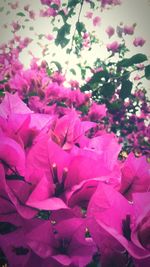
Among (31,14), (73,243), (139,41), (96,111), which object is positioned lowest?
(96,111)

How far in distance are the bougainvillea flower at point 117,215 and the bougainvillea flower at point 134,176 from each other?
0.17 feet

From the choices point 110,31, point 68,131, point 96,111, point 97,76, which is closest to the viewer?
point 68,131

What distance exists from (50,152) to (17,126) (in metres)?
0.07

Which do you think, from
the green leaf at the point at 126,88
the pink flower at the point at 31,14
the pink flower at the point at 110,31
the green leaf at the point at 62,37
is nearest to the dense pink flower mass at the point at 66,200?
the green leaf at the point at 126,88

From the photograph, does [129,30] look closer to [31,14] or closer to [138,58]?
[31,14]

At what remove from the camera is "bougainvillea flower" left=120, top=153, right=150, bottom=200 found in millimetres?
341

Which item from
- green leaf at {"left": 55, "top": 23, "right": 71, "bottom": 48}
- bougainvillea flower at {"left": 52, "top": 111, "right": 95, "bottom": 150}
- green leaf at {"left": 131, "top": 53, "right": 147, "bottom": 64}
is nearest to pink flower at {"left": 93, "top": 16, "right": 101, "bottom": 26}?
green leaf at {"left": 55, "top": 23, "right": 71, "bottom": 48}

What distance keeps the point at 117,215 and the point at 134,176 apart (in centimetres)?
7

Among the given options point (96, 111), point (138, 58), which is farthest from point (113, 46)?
point (138, 58)

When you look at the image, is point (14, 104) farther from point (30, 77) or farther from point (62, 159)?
point (30, 77)

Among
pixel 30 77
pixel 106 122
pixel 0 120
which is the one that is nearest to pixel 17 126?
pixel 0 120

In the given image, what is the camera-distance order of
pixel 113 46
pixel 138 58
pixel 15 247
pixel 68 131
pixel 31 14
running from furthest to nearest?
pixel 31 14, pixel 113 46, pixel 138 58, pixel 68 131, pixel 15 247

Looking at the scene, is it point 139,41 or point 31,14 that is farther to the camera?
point 31,14

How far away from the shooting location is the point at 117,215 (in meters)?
0.28
